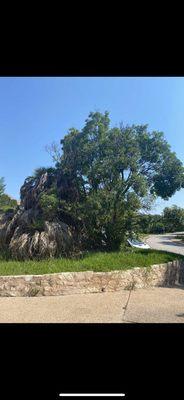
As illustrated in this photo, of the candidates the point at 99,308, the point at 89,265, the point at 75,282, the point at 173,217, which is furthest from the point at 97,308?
the point at 173,217

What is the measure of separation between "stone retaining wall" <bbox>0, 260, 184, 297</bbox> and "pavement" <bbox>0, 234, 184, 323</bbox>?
0.67ft

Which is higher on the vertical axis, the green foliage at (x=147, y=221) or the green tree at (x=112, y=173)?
the green tree at (x=112, y=173)

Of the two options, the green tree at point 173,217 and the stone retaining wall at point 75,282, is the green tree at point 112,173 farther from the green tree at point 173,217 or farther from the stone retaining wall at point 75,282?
the stone retaining wall at point 75,282

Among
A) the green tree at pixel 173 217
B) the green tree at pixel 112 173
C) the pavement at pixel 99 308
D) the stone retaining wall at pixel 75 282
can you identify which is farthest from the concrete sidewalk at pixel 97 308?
the green tree at pixel 173 217

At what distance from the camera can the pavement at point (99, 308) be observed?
14.7ft

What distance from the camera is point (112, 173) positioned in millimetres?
9086

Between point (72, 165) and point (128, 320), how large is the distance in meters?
6.38
